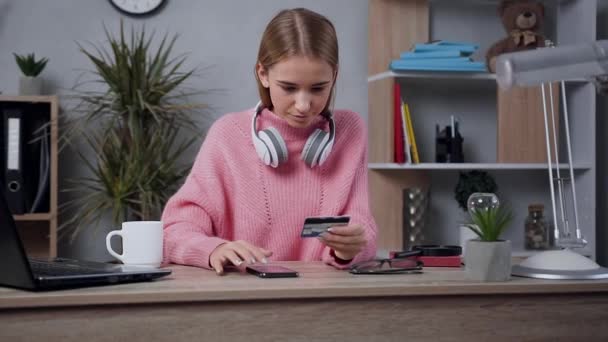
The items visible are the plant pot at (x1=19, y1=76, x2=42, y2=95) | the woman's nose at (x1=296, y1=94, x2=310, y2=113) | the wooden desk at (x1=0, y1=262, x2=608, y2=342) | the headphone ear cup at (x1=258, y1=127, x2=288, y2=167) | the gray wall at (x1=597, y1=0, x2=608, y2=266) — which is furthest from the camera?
the gray wall at (x1=597, y1=0, x2=608, y2=266)

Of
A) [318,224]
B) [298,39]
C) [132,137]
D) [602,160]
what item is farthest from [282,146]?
[602,160]

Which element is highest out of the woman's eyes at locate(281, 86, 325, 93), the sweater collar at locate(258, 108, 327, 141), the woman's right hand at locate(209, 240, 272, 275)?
the woman's eyes at locate(281, 86, 325, 93)

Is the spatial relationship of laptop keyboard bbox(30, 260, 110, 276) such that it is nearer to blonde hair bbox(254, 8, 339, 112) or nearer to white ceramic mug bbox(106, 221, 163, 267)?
white ceramic mug bbox(106, 221, 163, 267)

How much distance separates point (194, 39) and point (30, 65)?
0.75 metres

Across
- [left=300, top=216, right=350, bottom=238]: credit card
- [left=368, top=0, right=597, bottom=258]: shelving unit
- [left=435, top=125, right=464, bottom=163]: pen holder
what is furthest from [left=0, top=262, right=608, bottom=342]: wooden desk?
[left=435, top=125, right=464, bottom=163]: pen holder

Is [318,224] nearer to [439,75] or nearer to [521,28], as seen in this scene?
A: [439,75]

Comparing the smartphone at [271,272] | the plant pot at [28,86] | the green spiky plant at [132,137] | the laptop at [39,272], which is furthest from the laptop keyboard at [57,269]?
the plant pot at [28,86]

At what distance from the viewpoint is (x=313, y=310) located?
1271mm

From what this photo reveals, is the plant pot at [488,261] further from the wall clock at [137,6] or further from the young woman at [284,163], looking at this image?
the wall clock at [137,6]

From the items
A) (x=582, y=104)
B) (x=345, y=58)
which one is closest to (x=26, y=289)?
(x=345, y=58)

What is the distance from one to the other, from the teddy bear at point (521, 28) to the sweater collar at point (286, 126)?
1751 millimetres

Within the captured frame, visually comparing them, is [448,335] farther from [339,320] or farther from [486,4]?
[486,4]

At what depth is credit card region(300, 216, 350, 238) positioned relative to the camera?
1452 millimetres

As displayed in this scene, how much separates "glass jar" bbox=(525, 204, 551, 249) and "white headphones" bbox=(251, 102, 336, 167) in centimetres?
194
